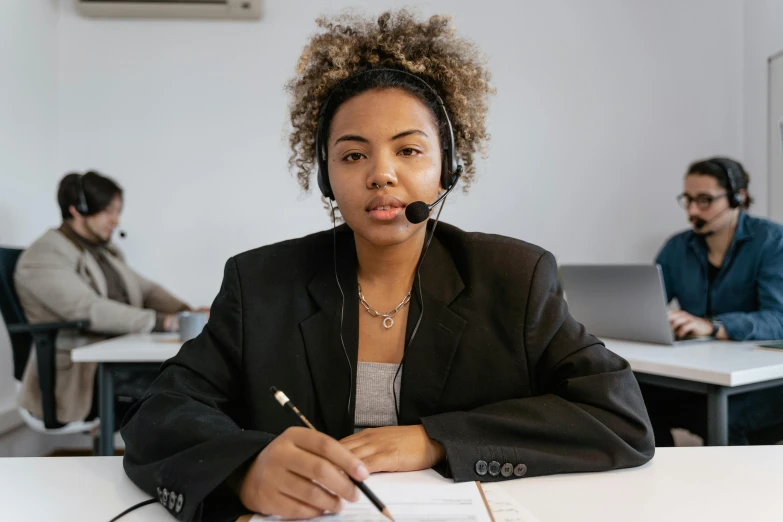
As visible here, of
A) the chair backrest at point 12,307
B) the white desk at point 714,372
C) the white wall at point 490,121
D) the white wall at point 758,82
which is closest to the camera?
the white desk at point 714,372

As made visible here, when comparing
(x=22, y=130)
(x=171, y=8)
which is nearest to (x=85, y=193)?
(x=22, y=130)

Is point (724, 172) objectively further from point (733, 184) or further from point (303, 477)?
point (303, 477)

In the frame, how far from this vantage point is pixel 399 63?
117 cm

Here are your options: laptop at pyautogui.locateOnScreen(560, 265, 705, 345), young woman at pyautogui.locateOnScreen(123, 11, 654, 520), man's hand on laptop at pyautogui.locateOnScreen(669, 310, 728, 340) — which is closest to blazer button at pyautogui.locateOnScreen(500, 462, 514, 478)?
young woman at pyautogui.locateOnScreen(123, 11, 654, 520)

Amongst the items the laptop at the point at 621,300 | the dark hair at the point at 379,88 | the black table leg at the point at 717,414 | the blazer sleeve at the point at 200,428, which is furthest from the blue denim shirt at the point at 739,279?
the blazer sleeve at the point at 200,428

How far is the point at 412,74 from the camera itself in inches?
45.5

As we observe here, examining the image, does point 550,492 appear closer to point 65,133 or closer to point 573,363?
point 573,363

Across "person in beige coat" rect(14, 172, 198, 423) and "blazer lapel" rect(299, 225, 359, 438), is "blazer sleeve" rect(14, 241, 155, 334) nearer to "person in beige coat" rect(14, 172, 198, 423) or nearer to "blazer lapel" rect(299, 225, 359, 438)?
"person in beige coat" rect(14, 172, 198, 423)

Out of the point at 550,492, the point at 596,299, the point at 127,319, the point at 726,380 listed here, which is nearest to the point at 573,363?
the point at 550,492

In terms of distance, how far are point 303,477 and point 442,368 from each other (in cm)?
40

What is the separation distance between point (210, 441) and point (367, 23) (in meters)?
0.88

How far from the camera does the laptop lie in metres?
1.94

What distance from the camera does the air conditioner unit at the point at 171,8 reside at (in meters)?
3.40

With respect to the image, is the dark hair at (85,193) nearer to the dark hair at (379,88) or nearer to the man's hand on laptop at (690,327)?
the dark hair at (379,88)
